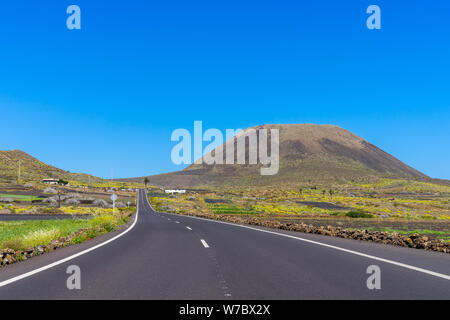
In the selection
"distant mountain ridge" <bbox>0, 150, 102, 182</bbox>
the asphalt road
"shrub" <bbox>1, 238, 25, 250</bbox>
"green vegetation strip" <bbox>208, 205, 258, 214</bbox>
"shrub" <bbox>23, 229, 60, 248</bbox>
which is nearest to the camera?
the asphalt road

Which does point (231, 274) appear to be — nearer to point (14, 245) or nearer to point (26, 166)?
point (14, 245)

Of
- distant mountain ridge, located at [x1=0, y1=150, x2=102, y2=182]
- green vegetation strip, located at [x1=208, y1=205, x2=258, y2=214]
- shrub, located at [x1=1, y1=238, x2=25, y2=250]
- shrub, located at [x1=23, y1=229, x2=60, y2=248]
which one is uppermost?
Result: distant mountain ridge, located at [x1=0, y1=150, x2=102, y2=182]

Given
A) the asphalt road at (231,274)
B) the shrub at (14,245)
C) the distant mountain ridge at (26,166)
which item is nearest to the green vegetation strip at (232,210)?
the asphalt road at (231,274)

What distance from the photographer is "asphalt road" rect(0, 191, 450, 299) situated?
5706 millimetres

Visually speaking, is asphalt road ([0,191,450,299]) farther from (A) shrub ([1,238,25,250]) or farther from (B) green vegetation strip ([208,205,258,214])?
(B) green vegetation strip ([208,205,258,214])

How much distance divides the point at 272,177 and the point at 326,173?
2611cm

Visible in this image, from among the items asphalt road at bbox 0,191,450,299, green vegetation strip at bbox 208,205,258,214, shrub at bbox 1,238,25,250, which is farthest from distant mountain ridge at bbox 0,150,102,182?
asphalt road at bbox 0,191,450,299

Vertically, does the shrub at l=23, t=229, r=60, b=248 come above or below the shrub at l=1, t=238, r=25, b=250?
below

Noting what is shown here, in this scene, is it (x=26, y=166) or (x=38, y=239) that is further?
(x=26, y=166)

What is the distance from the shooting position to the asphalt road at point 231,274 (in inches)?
225

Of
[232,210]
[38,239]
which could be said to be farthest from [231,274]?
[232,210]

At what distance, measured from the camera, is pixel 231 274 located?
24.0 ft

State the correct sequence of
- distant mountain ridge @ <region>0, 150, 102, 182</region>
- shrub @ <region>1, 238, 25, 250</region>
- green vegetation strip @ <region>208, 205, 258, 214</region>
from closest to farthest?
shrub @ <region>1, 238, 25, 250</region>
green vegetation strip @ <region>208, 205, 258, 214</region>
distant mountain ridge @ <region>0, 150, 102, 182</region>

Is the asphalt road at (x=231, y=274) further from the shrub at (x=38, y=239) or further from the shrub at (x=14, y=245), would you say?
the shrub at (x=38, y=239)
